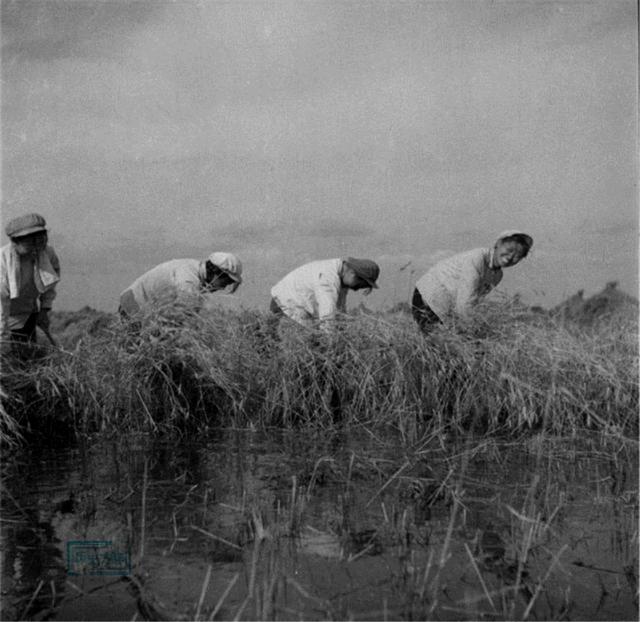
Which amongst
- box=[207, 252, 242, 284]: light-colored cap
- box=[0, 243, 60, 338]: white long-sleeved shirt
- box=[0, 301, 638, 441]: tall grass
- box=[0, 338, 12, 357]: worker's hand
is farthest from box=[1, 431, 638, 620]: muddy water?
box=[207, 252, 242, 284]: light-colored cap

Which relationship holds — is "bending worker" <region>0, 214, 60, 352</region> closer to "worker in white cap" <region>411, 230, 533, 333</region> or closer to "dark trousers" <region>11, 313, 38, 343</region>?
"dark trousers" <region>11, 313, 38, 343</region>

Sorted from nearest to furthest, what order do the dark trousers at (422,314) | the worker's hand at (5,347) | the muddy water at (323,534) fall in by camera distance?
the muddy water at (323,534) < the worker's hand at (5,347) < the dark trousers at (422,314)

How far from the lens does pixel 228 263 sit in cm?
543

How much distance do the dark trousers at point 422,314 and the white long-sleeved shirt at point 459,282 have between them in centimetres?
12

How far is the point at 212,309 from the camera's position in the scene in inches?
217

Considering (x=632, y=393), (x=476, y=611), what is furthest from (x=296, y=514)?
(x=632, y=393)

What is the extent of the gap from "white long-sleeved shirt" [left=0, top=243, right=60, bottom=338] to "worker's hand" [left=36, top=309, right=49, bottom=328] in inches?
5.8

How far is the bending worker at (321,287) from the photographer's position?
18.2 feet

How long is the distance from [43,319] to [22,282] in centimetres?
52

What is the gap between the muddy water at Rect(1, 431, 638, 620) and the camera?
2363 millimetres

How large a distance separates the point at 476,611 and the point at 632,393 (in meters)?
3.62

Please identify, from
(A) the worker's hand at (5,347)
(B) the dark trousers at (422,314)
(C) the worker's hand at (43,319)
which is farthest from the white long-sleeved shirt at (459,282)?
(A) the worker's hand at (5,347)

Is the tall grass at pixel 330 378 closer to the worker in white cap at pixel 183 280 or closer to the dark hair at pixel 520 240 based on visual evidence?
the worker in white cap at pixel 183 280

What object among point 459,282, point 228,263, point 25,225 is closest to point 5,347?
point 25,225
